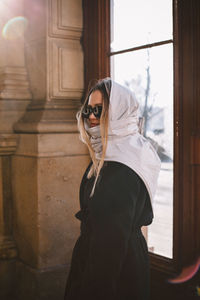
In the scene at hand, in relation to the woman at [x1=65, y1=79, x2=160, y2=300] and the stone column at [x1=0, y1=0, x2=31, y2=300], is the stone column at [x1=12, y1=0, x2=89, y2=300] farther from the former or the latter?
the woman at [x1=65, y1=79, x2=160, y2=300]

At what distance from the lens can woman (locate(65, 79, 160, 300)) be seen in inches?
95.6

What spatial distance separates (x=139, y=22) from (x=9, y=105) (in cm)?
137

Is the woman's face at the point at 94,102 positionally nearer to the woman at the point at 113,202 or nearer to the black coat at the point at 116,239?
the woman at the point at 113,202

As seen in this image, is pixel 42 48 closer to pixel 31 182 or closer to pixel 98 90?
pixel 31 182

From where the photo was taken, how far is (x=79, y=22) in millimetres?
4180

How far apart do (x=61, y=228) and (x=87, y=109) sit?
5.13ft

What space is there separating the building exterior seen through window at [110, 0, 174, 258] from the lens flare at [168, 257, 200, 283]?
0.56ft

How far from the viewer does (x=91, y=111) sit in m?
2.79

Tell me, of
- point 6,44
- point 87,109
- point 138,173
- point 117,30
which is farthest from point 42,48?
point 138,173

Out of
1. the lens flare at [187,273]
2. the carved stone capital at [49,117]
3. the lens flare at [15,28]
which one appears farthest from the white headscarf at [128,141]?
the lens flare at [15,28]

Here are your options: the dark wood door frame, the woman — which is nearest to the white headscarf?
the woman

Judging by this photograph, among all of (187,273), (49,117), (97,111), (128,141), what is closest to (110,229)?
(128,141)

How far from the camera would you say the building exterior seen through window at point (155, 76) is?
3.45 metres

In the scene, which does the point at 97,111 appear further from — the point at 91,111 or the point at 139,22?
the point at 139,22
